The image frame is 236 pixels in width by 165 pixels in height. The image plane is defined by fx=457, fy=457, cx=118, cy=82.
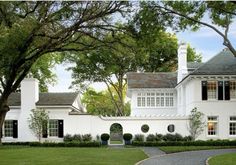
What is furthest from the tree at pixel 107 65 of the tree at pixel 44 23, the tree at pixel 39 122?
the tree at pixel 39 122

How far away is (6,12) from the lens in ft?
59.5

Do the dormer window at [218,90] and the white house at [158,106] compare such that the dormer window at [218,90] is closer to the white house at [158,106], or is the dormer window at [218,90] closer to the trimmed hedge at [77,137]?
the white house at [158,106]

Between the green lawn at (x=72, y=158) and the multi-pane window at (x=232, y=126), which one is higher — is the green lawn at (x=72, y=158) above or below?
below

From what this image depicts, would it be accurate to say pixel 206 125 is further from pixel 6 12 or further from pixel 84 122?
pixel 6 12

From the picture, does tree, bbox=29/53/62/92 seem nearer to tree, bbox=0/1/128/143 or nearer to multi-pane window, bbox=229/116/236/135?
multi-pane window, bbox=229/116/236/135

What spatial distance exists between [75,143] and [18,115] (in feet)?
30.0

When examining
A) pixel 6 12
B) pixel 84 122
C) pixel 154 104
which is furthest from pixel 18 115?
pixel 6 12

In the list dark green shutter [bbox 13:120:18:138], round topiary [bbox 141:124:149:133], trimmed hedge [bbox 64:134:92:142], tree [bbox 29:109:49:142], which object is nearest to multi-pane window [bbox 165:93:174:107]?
round topiary [bbox 141:124:149:133]

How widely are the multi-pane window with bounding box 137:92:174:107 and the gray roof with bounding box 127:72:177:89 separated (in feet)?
3.12

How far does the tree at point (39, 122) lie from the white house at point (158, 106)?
0.72m

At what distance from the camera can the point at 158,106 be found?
4762cm

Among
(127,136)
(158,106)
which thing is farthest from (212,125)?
(158,106)

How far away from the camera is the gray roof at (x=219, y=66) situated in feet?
128

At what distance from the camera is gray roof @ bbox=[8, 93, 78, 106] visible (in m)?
43.0
